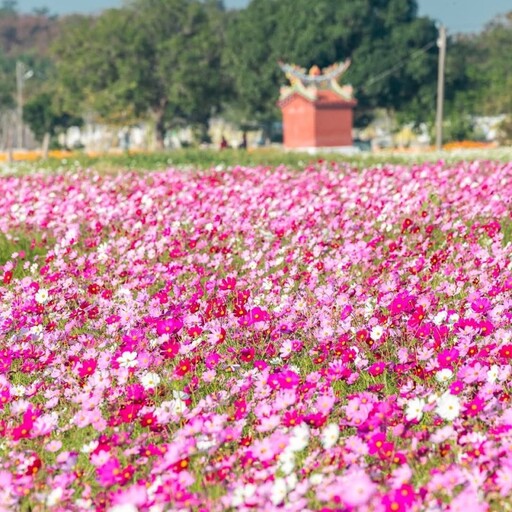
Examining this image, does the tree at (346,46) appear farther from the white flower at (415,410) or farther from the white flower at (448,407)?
the white flower at (448,407)

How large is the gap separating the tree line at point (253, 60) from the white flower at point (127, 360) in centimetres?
5143

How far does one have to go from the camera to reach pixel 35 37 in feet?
553

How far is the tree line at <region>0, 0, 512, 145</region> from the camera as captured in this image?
55.8 metres

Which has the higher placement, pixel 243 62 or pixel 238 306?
pixel 243 62

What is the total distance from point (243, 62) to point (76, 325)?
54.3 m

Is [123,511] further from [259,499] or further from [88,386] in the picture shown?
[88,386]

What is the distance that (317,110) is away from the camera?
146 feet

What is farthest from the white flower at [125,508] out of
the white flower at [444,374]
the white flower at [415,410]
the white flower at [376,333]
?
the white flower at [376,333]

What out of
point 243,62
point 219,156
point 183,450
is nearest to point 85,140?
point 243,62

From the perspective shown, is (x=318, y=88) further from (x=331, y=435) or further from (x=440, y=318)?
(x=331, y=435)

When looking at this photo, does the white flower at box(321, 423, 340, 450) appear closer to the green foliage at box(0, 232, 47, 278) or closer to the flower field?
the flower field

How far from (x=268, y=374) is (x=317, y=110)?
4108 cm

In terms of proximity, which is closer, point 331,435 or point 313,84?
point 331,435

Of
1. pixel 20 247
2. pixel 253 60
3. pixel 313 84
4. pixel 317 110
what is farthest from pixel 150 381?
pixel 253 60
